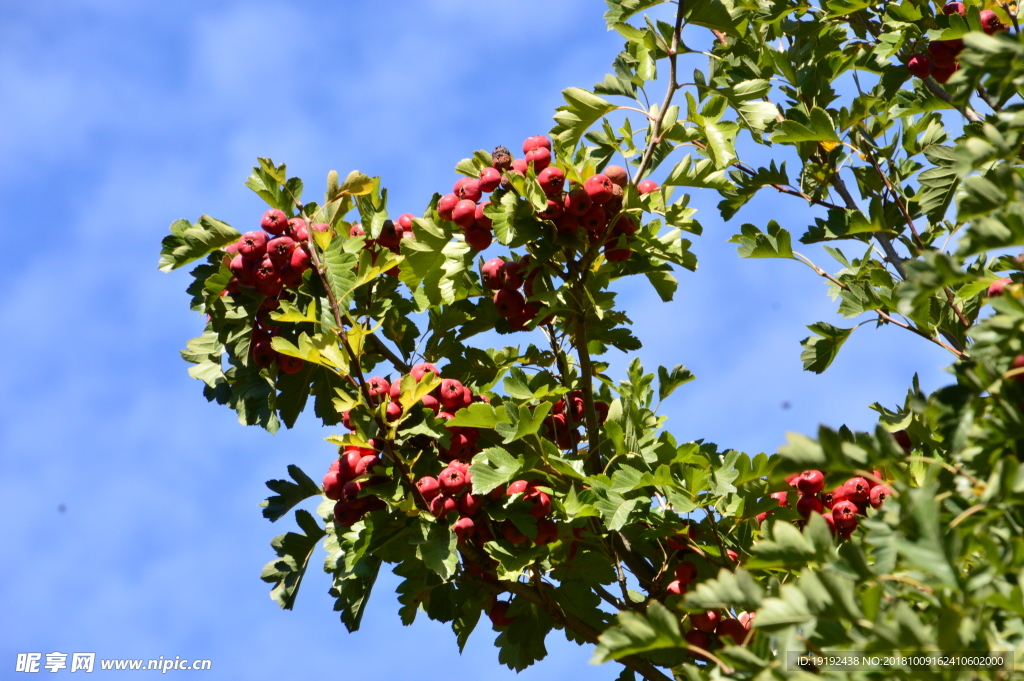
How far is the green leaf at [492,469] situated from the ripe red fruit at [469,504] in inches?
3.4

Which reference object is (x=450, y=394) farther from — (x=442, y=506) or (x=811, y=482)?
(x=811, y=482)

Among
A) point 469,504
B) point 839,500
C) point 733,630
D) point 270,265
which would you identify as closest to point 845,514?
point 839,500

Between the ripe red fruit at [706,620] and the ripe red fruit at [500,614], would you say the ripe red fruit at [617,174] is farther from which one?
the ripe red fruit at [500,614]

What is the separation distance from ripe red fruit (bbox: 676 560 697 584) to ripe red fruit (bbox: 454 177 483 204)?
1.65 m

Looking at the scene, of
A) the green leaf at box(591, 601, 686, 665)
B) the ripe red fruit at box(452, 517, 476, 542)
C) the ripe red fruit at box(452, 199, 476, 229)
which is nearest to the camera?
the green leaf at box(591, 601, 686, 665)

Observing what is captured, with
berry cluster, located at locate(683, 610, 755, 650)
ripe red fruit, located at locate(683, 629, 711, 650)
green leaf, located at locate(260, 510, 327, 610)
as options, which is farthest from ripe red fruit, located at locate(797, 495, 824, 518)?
green leaf, located at locate(260, 510, 327, 610)

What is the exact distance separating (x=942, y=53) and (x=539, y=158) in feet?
5.89

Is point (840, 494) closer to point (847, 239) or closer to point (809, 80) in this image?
point (847, 239)

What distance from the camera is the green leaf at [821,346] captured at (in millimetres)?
3771

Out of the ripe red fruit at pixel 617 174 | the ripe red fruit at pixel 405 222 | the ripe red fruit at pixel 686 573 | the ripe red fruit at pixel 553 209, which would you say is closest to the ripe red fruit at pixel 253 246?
the ripe red fruit at pixel 405 222

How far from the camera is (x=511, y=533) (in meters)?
3.52

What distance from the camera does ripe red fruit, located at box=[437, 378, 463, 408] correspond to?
3.69 meters

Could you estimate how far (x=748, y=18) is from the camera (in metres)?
4.36

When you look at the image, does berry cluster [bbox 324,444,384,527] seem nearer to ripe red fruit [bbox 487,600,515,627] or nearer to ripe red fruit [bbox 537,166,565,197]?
ripe red fruit [bbox 487,600,515,627]
